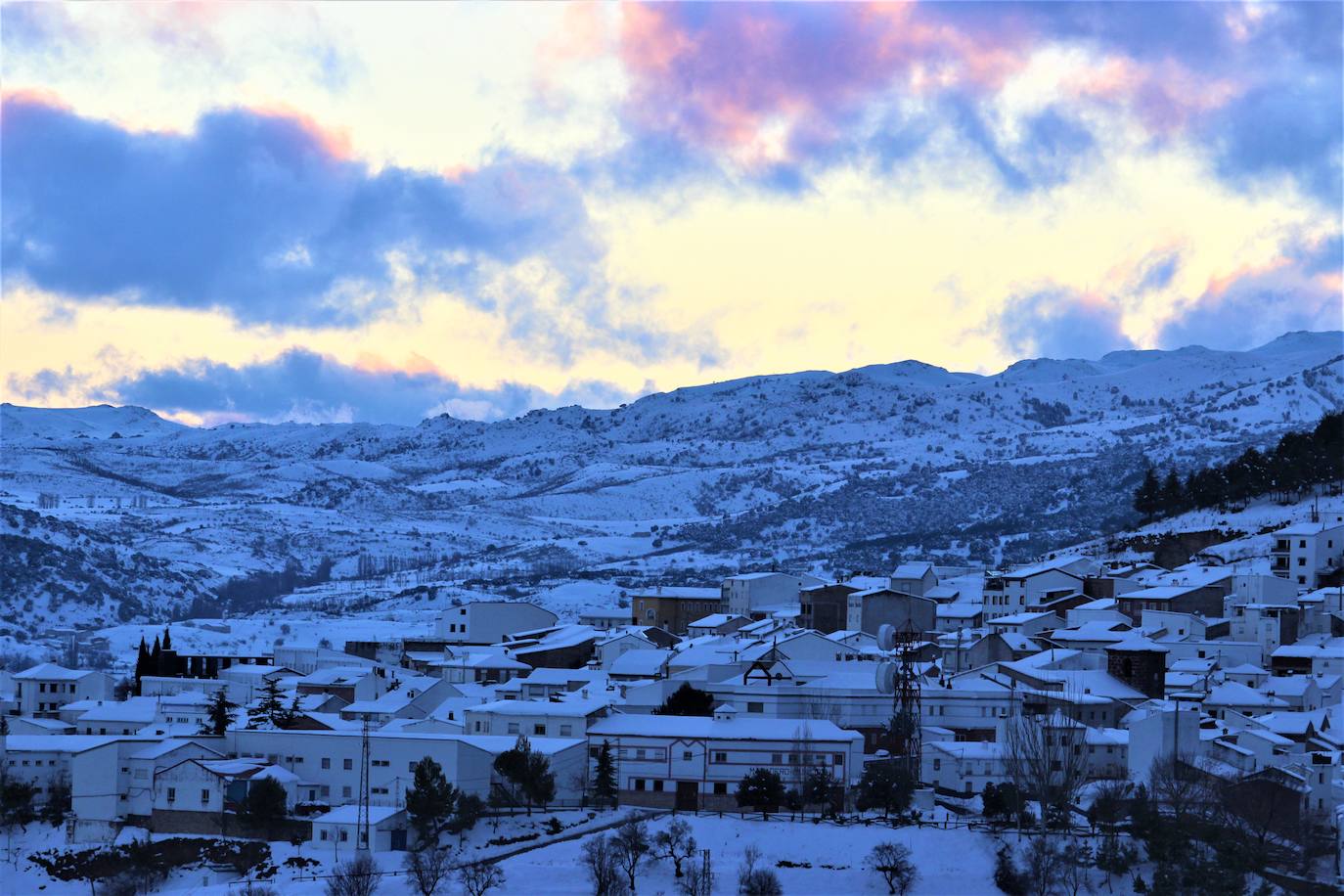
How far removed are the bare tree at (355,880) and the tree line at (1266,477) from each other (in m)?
52.4

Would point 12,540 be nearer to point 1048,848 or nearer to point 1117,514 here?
point 1117,514

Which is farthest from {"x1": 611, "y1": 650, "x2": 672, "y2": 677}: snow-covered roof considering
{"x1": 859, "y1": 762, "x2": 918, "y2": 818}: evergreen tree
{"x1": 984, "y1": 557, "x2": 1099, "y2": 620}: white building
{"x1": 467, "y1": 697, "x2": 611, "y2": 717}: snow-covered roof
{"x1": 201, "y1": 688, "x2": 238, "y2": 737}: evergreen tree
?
{"x1": 984, "y1": 557, "x2": 1099, "y2": 620}: white building

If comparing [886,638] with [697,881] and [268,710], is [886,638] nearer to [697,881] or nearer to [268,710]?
[268,710]

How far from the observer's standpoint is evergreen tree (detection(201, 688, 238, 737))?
47875mm

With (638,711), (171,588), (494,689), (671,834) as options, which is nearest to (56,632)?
(171,588)

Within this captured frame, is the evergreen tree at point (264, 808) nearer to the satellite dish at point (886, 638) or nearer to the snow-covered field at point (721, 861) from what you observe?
the snow-covered field at point (721, 861)

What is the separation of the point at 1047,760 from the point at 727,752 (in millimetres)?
7201

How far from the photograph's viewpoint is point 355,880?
38.2 m

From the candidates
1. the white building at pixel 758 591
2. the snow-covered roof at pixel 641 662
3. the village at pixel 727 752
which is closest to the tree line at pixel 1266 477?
the village at pixel 727 752

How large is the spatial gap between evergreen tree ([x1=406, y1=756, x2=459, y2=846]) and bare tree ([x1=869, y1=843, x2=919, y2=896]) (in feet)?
29.8

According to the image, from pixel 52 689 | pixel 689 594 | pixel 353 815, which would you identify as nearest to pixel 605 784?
pixel 353 815

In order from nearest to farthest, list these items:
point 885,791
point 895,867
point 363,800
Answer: point 895,867 < point 885,791 < point 363,800

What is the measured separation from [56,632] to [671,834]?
61.6m

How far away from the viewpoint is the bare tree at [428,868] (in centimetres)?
3850
